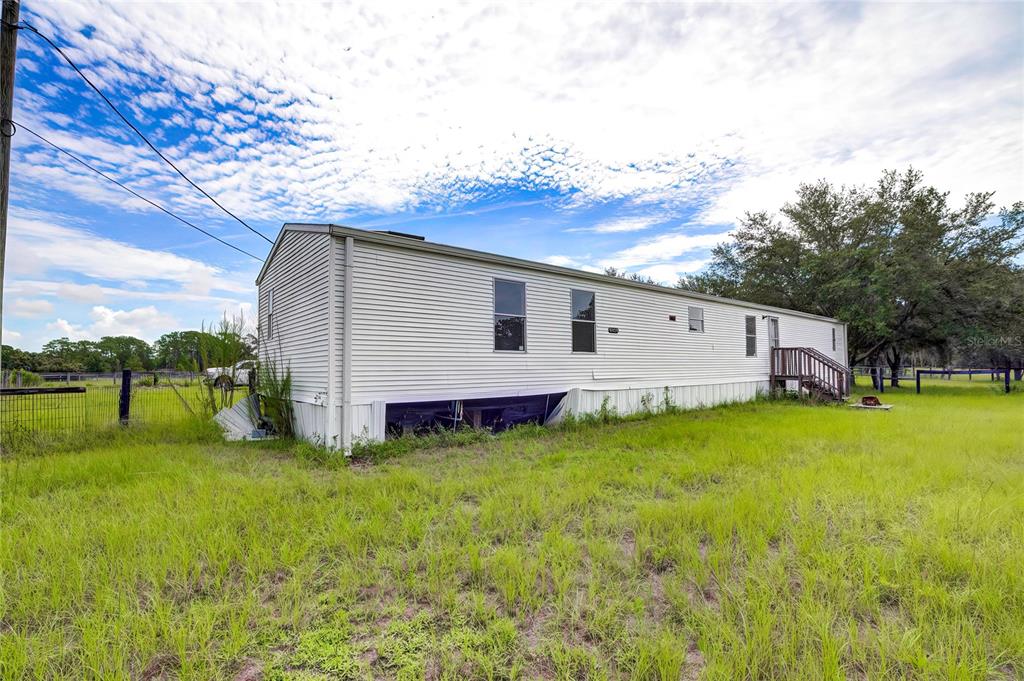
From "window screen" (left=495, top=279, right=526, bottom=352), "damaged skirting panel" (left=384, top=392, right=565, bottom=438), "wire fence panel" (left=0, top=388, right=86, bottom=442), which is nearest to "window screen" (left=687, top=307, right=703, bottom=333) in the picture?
"damaged skirting panel" (left=384, top=392, right=565, bottom=438)

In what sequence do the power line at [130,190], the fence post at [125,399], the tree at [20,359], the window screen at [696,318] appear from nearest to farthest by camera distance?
the power line at [130,190]
the fence post at [125,399]
the window screen at [696,318]
the tree at [20,359]

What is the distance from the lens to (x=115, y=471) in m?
4.83

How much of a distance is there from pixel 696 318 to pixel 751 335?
3.05 m

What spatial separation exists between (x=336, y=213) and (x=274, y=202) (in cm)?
140

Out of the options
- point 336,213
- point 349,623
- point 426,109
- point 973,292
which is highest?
point 426,109

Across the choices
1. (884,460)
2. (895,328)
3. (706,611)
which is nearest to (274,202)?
(706,611)

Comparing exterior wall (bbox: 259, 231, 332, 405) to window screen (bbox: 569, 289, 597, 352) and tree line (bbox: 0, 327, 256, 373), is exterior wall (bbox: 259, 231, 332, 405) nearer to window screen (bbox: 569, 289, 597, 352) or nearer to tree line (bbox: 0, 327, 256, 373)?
tree line (bbox: 0, 327, 256, 373)

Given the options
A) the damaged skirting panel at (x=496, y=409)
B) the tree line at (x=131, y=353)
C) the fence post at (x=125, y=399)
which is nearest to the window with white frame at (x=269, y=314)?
the tree line at (x=131, y=353)

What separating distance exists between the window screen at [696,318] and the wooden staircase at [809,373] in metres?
3.94

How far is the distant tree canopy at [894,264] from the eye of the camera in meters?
16.5

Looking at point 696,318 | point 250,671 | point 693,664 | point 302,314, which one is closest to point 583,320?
point 696,318

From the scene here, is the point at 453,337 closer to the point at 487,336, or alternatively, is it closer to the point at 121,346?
the point at 487,336

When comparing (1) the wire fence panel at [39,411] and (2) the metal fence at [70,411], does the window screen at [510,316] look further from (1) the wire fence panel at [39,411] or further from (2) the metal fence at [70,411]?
(1) the wire fence panel at [39,411]

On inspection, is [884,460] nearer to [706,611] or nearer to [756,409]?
[706,611]
